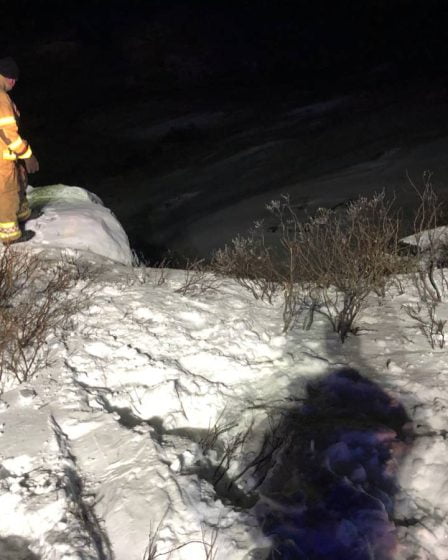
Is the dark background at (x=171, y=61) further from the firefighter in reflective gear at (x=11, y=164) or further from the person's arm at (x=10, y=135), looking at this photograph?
the person's arm at (x=10, y=135)

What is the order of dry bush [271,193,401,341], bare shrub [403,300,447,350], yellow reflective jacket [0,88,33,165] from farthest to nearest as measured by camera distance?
yellow reflective jacket [0,88,33,165]
dry bush [271,193,401,341]
bare shrub [403,300,447,350]

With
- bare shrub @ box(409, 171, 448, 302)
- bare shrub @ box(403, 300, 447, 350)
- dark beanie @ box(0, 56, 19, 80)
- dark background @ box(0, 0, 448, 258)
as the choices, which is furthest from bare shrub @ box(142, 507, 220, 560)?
dark background @ box(0, 0, 448, 258)

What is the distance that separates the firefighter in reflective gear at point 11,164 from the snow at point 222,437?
1.62 metres

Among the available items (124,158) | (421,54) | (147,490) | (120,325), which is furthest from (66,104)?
(147,490)

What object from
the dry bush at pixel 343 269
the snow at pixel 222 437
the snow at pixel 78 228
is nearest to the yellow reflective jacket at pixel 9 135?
the snow at pixel 78 228

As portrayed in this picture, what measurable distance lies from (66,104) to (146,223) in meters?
9.08

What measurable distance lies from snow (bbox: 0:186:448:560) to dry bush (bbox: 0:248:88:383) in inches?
4.6

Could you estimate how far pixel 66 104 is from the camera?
16.7 metres

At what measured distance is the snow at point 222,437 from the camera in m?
2.32

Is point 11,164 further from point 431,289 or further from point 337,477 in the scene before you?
point 337,477

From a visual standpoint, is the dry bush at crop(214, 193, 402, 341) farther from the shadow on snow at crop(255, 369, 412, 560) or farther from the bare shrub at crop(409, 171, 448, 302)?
the shadow on snow at crop(255, 369, 412, 560)

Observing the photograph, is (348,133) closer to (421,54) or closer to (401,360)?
(421,54)

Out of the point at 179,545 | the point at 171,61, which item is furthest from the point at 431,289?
the point at 171,61

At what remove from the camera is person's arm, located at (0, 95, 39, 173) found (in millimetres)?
4641
